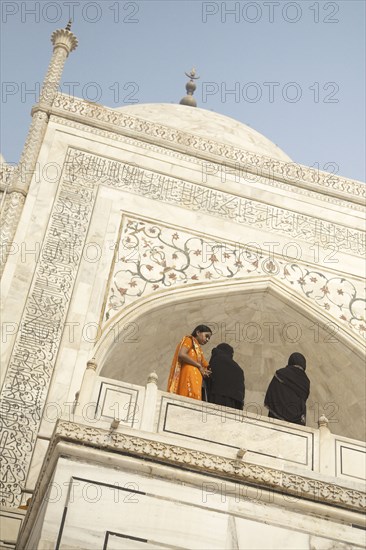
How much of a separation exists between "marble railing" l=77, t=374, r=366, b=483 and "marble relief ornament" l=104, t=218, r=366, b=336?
1.68m

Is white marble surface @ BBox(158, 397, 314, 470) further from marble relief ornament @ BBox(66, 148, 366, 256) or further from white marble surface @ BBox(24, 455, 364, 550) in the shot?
marble relief ornament @ BBox(66, 148, 366, 256)

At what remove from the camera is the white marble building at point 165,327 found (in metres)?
4.34

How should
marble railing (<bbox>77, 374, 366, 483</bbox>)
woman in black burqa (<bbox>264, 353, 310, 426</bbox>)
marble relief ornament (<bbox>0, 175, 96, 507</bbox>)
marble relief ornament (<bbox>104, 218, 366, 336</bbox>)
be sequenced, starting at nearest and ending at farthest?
marble railing (<bbox>77, 374, 366, 483</bbox>) → woman in black burqa (<bbox>264, 353, 310, 426</bbox>) → marble relief ornament (<bbox>0, 175, 96, 507</bbox>) → marble relief ornament (<bbox>104, 218, 366, 336</bbox>)

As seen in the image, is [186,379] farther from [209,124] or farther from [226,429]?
[209,124]

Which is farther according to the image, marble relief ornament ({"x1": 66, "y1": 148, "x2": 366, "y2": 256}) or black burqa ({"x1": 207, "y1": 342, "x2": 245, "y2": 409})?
marble relief ornament ({"x1": 66, "y1": 148, "x2": 366, "y2": 256})

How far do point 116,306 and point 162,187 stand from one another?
128 cm

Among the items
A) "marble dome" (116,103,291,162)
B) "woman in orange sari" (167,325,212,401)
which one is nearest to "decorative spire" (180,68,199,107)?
"marble dome" (116,103,291,162)

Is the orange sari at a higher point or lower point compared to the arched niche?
lower

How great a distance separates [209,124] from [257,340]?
2409 millimetres

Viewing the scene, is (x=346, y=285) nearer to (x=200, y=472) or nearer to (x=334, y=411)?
(x=334, y=411)

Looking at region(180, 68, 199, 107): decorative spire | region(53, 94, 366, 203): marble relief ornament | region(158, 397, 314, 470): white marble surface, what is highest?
region(180, 68, 199, 107): decorative spire

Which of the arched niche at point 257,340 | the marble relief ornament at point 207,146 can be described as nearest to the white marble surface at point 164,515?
the arched niche at point 257,340

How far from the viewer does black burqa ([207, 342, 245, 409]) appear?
5508mm

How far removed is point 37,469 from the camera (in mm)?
5523
